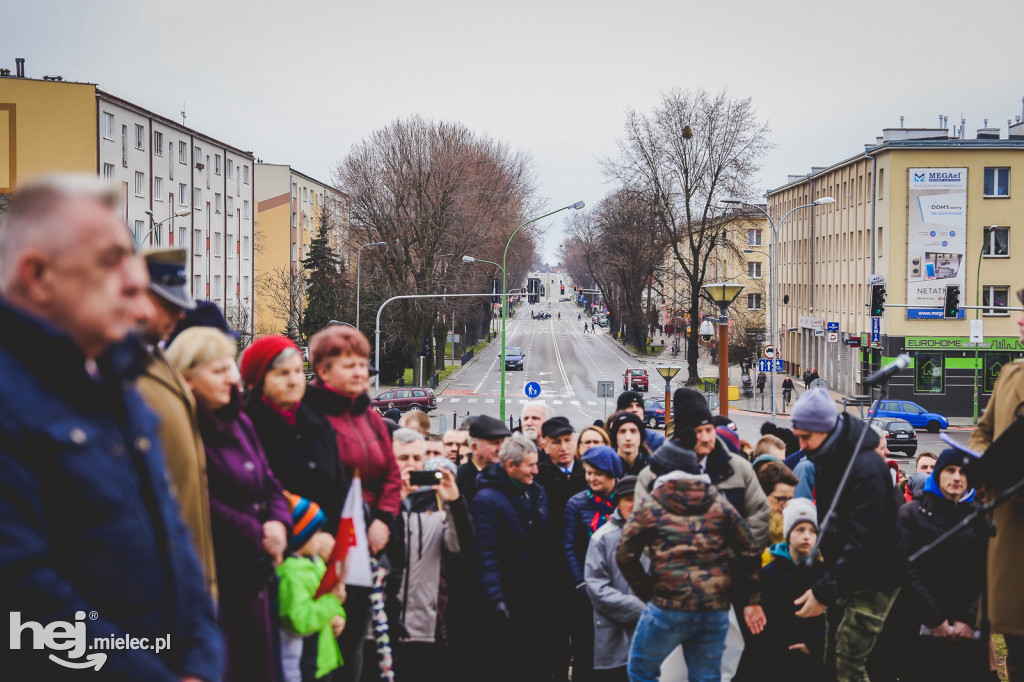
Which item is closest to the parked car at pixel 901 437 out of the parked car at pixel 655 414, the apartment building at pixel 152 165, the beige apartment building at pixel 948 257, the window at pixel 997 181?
the parked car at pixel 655 414

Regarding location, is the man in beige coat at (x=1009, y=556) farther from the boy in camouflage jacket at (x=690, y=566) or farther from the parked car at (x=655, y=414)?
the parked car at (x=655, y=414)

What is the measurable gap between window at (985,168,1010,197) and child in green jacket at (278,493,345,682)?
167ft

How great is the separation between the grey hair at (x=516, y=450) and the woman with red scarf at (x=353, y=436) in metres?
1.35

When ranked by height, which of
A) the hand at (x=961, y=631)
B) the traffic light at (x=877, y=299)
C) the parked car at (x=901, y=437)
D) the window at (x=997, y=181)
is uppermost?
the window at (x=997, y=181)

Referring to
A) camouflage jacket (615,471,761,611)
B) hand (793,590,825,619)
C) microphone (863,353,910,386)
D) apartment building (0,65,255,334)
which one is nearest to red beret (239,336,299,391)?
camouflage jacket (615,471,761,611)

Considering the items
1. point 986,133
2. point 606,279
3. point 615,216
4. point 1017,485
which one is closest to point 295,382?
point 1017,485

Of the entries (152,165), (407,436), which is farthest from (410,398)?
(407,436)

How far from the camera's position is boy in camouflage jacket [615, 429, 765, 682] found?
5137mm

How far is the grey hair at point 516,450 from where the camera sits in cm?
637

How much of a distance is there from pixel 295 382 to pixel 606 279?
9423 cm

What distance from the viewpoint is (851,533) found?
5234 millimetres

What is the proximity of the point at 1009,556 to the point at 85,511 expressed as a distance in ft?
13.7

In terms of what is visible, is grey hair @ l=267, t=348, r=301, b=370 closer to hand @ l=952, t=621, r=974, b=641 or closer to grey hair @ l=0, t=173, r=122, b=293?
grey hair @ l=0, t=173, r=122, b=293

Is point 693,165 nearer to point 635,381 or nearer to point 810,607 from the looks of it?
point 635,381
